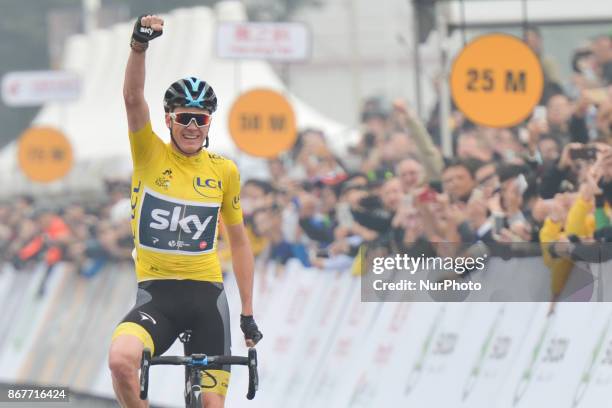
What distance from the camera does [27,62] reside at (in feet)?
178

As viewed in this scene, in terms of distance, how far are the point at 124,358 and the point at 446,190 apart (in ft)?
16.0

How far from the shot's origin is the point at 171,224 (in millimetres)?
9773

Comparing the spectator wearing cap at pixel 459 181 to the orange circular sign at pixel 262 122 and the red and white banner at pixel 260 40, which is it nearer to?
the red and white banner at pixel 260 40

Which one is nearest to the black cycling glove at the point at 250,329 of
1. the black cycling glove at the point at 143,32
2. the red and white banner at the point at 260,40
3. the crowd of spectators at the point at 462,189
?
the black cycling glove at the point at 143,32

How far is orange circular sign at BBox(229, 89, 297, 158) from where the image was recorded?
21.5 m

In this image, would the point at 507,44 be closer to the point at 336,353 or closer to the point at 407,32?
the point at 336,353

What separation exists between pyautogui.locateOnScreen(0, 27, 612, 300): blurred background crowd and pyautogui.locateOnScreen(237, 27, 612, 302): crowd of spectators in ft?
0.04

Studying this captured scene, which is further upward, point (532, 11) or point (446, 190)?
point (532, 11)

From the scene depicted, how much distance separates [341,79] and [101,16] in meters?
7.55

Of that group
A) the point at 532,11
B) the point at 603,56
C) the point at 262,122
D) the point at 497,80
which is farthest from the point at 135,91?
the point at 262,122

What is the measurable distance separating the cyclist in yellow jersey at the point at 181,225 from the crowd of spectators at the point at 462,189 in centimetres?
241

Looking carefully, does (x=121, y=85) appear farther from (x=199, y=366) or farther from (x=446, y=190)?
(x=199, y=366)

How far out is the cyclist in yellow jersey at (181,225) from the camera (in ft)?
31.7

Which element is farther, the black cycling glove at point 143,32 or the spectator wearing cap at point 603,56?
the spectator wearing cap at point 603,56
